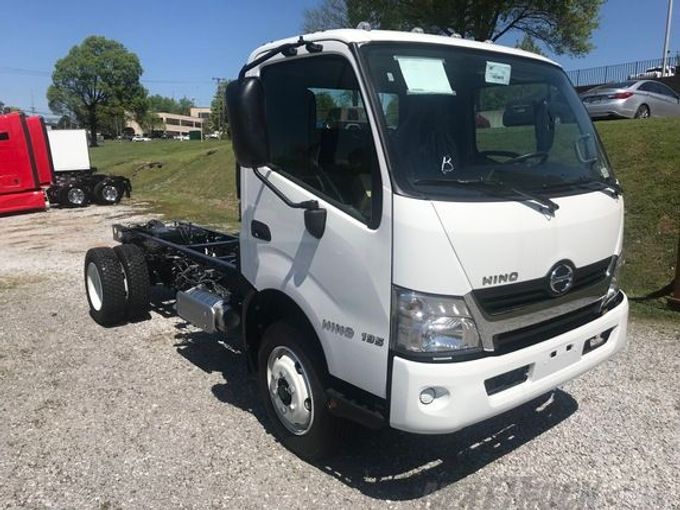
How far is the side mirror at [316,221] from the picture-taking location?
305 cm

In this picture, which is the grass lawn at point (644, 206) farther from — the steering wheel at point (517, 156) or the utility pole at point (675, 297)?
the steering wheel at point (517, 156)

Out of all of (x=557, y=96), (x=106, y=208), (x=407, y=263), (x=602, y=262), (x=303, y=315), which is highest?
(x=557, y=96)

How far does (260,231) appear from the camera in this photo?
3.65 metres

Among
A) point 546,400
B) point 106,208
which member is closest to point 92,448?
point 546,400

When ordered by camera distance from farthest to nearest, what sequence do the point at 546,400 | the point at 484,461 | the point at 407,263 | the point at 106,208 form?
the point at 106,208, the point at 546,400, the point at 484,461, the point at 407,263

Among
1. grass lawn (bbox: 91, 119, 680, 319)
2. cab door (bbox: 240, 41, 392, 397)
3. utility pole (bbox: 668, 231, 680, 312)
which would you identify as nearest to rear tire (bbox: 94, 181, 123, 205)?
grass lawn (bbox: 91, 119, 680, 319)

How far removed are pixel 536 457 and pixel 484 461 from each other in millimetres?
335

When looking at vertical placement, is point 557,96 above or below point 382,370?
above

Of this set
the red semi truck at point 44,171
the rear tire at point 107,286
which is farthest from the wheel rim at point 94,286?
the red semi truck at point 44,171

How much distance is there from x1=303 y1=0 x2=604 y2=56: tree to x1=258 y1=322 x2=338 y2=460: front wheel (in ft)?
83.8

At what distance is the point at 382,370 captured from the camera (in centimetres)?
277

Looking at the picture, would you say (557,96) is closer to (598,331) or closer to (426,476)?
(598,331)

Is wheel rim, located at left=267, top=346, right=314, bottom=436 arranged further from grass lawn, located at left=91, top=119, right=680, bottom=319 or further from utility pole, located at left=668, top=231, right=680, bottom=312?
utility pole, located at left=668, top=231, right=680, bottom=312

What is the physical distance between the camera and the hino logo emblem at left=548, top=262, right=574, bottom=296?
299 cm
